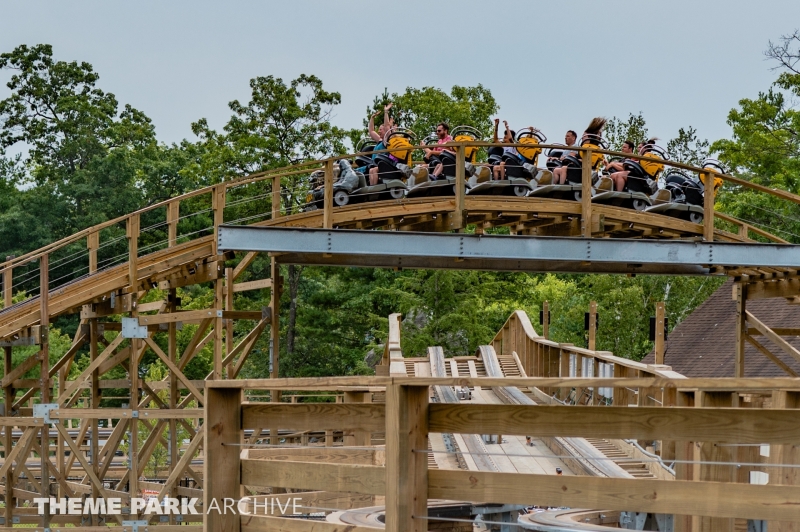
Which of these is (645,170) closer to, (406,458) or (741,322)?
(741,322)

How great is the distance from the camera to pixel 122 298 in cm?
1653

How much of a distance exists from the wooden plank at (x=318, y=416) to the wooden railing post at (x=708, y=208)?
37.4 feet

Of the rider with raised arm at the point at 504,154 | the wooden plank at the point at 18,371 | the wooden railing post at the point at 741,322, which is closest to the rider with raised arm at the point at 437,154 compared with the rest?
the rider with raised arm at the point at 504,154

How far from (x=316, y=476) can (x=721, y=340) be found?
75.1ft

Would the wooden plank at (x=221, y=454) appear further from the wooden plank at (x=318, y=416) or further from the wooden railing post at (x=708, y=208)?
the wooden railing post at (x=708, y=208)

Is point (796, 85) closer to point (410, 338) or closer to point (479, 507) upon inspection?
point (410, 338)

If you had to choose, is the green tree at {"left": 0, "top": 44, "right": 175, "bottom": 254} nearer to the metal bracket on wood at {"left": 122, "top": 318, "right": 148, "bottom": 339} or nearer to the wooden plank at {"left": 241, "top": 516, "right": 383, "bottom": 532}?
the metal bracket on wood at {"left": 122, "top": 318, "right": 148, "bottom": 339}

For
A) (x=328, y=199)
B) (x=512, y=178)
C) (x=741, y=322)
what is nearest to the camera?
(x=328, y=199)

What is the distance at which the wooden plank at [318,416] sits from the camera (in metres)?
5.67

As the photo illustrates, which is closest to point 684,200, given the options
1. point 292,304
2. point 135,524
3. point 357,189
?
point 357,189

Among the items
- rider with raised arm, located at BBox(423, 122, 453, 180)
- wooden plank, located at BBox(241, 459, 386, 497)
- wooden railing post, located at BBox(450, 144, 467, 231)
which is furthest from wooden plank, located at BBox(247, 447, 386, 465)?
rider with raised arm, located at BBox(423, 122, 453, 180)

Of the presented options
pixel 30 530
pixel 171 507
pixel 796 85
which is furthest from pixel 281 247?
pixel 796 85

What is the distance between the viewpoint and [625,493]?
5.05m

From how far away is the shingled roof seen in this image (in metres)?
24.4
